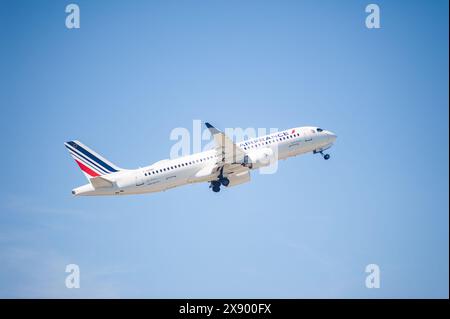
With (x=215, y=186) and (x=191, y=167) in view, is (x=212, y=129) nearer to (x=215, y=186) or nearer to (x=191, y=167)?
(x=191, y=167)

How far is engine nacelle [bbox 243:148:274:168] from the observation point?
7950cm

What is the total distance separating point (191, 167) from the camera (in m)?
78.4

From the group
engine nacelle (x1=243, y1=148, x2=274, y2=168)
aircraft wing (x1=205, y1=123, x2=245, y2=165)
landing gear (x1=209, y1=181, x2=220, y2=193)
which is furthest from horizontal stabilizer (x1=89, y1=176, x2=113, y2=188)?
engine nacelle (x1=243, y1=148, x2=274, y2=168)

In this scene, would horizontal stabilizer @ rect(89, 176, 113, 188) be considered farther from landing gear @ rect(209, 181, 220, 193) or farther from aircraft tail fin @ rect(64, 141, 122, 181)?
landing gear @ rect(209, 181, 220, 193)

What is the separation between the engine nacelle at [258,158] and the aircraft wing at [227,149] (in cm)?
89

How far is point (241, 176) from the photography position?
8394cm

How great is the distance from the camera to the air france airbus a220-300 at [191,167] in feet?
247

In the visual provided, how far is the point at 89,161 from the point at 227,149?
14.8m

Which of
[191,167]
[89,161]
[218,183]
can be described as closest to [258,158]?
[218,183]
